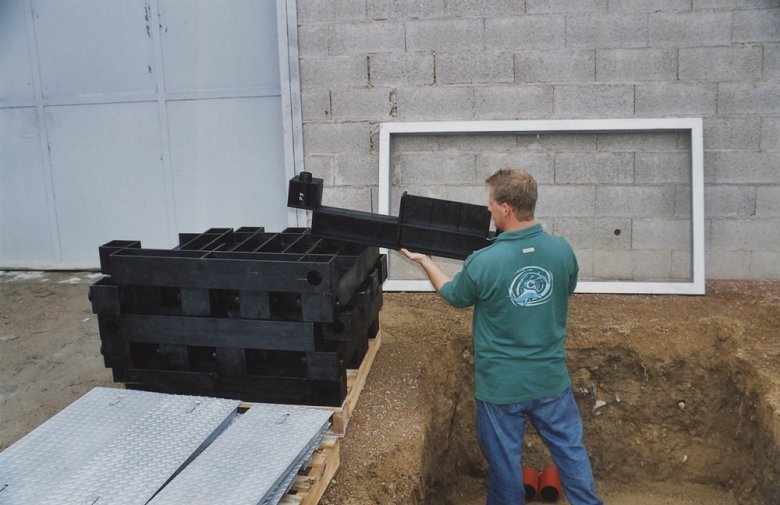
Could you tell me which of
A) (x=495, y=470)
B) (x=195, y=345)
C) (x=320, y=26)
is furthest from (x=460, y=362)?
(x=320, y=26)

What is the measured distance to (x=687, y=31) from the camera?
18.9 feet

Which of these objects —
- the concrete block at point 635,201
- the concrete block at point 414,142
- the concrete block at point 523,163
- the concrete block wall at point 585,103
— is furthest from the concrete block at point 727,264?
the concrete block at point 414,142

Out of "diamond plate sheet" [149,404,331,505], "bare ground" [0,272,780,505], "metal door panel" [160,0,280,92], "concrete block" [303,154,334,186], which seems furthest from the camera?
"metal door panel" [160,0,280,92]

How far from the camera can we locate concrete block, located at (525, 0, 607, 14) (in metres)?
5.79

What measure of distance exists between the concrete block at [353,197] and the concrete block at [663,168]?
93.6 inches

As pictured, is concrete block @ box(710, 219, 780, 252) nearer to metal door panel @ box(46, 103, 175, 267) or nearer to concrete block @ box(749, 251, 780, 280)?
concrete block @ box(749, 251, 780, 280)

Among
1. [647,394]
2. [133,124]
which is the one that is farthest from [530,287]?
[133,124]

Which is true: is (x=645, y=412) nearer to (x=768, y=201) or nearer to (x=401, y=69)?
(x=768, y=201)

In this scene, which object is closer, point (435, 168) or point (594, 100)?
point (594, 100)

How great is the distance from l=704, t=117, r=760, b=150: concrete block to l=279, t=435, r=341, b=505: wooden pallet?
14.4 ft

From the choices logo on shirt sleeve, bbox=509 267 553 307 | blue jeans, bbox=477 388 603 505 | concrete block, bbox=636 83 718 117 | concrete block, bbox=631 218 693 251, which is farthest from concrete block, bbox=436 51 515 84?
blue jeans, bbox=477 388 603 505

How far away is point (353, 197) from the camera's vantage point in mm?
6332

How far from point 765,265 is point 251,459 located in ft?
16.9

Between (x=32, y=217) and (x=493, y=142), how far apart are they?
5.24m
